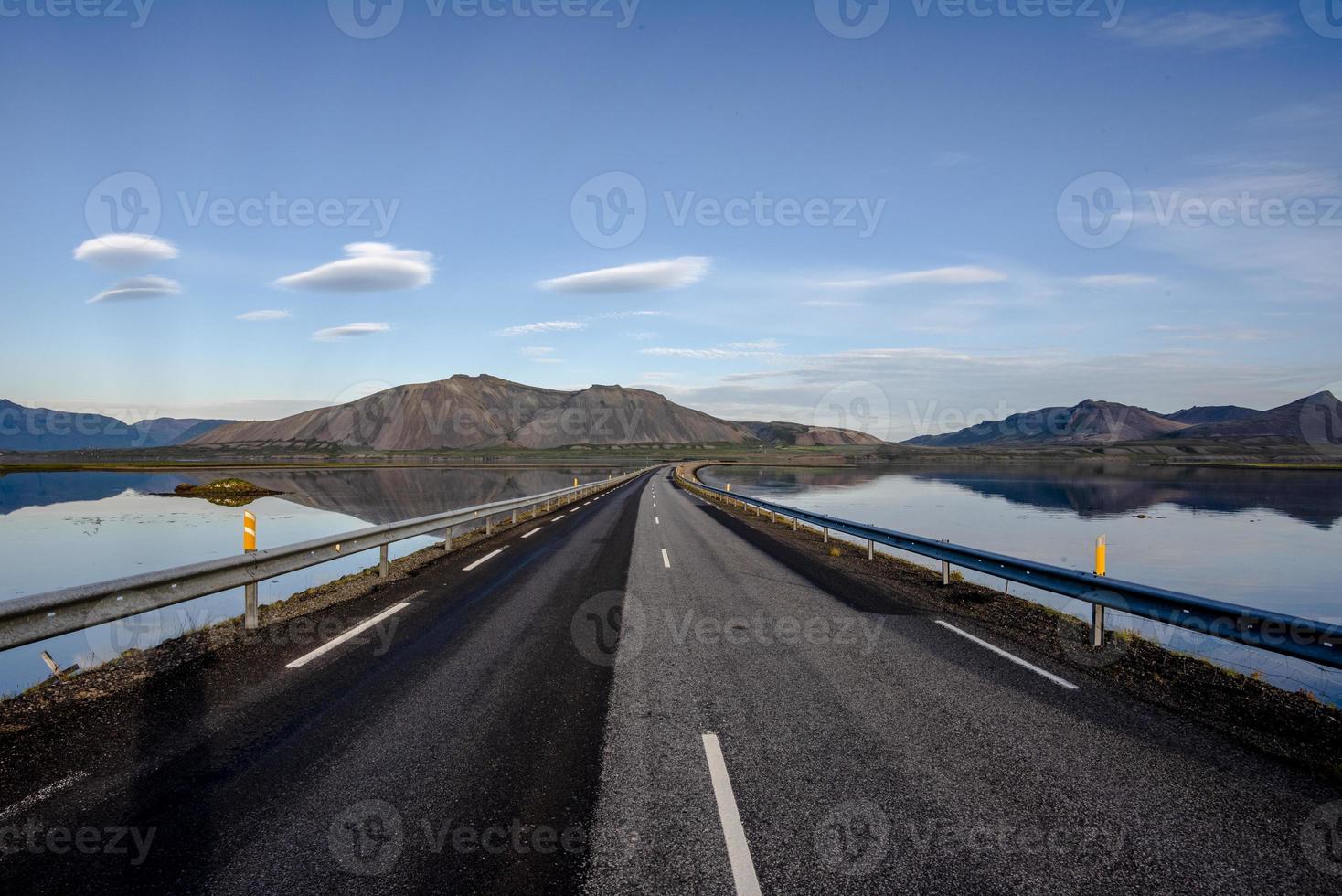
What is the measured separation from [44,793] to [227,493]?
4554 centimetres

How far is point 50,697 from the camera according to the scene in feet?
Result: 19.7

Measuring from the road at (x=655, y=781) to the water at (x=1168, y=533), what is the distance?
468cm

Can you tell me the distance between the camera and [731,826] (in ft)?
12.2

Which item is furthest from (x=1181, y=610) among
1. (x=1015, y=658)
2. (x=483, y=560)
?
(x=483, y=560)

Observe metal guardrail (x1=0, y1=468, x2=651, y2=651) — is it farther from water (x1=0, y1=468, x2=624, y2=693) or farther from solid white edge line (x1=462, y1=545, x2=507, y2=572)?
solid white edge line (x1=462, y1=545, x2=507, y2=572)

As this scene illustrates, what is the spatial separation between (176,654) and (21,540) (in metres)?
19.3

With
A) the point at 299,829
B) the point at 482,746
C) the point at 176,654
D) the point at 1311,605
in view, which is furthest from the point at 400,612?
the point at 1311,605

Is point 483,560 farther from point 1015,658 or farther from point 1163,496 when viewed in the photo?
point 1163,496

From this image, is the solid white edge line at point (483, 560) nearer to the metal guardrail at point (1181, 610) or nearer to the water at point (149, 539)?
the water at point (149, 539)

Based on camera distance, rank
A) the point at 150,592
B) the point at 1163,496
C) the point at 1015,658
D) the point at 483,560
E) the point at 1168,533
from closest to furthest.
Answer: the point at 150,592, the point at 1015,658, the point at 483,560, the point at 1168,533, the point at 1163,496

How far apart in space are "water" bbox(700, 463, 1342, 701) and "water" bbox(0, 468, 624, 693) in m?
13.7

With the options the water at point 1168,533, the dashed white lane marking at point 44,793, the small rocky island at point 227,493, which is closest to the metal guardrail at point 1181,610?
the water at point 1168,533

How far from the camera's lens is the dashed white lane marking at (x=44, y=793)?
3938mm

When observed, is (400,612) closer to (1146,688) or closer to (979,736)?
(979,736)
